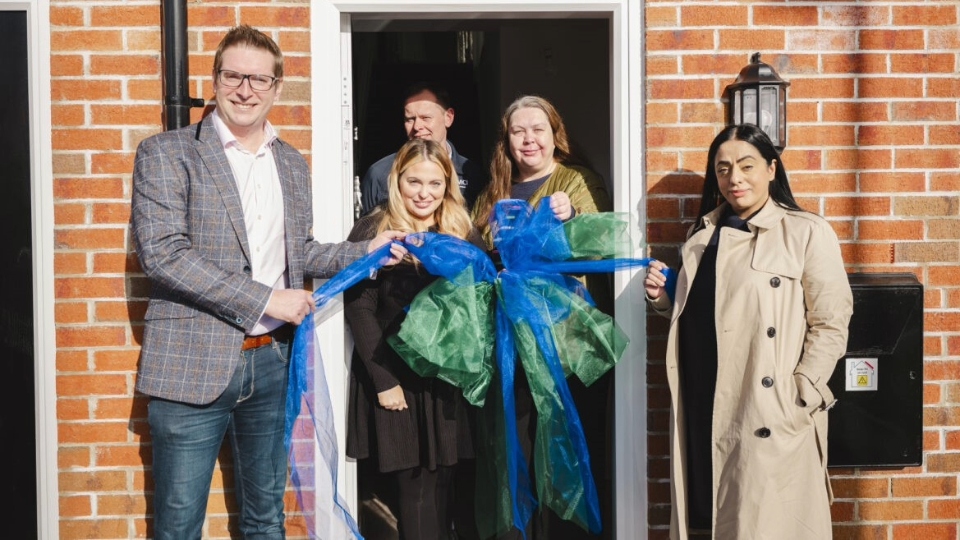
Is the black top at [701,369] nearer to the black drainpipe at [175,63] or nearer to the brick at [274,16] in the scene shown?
the brick at [274,16]

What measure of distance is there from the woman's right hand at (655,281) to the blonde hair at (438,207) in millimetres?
660

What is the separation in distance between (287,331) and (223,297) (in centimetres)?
38

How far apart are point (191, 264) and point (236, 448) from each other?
2.34 ft

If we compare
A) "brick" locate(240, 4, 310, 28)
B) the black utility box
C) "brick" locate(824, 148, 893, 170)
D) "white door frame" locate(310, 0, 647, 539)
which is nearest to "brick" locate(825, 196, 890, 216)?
"brick" locate(824, 148, 893, 170)

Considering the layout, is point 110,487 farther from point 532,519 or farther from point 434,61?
point 434,61

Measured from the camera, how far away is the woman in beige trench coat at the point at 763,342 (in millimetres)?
3062

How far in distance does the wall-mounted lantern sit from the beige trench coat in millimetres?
480

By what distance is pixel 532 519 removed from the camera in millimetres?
3680

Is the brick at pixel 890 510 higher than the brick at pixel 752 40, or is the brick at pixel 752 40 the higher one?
the brick at pixel 752 40

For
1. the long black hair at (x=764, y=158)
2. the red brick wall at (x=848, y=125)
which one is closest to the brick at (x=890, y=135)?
the red brick wall at (x=848, y=125)

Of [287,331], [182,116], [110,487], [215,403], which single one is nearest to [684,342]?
[287,331]

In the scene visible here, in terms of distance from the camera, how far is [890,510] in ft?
12.2

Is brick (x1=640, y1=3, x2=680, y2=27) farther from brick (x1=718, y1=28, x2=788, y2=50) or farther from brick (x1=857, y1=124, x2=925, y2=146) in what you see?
brick (x1=857, y1=124, x2=925, y2=146)

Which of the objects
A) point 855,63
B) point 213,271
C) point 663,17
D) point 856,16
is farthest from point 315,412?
point 856,16
